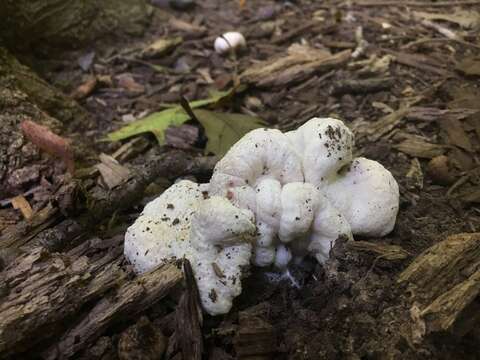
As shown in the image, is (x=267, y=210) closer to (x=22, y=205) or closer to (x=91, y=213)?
(x=91, y=213)

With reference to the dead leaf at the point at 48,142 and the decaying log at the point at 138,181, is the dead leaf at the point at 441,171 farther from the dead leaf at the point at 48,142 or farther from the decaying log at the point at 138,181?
the dead leaf at the point at 48,142

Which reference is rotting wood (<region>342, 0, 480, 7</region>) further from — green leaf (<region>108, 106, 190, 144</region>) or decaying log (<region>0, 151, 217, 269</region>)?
decaying log (<region>0, 151, 217, 269</region>)

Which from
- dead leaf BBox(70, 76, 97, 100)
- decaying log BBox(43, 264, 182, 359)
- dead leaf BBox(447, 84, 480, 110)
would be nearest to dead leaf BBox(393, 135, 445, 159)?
dead leaf BBox(447, 84, 480, 110)

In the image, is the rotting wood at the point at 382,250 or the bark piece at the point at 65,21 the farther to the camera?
the bark piece at the point at 65,21

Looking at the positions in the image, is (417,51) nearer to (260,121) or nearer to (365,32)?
(365,32)

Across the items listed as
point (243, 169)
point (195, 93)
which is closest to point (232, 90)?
point (195, 93)

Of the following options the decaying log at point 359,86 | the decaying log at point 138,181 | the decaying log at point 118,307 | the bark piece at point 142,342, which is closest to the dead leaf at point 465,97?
the decaying log at point 359,86
